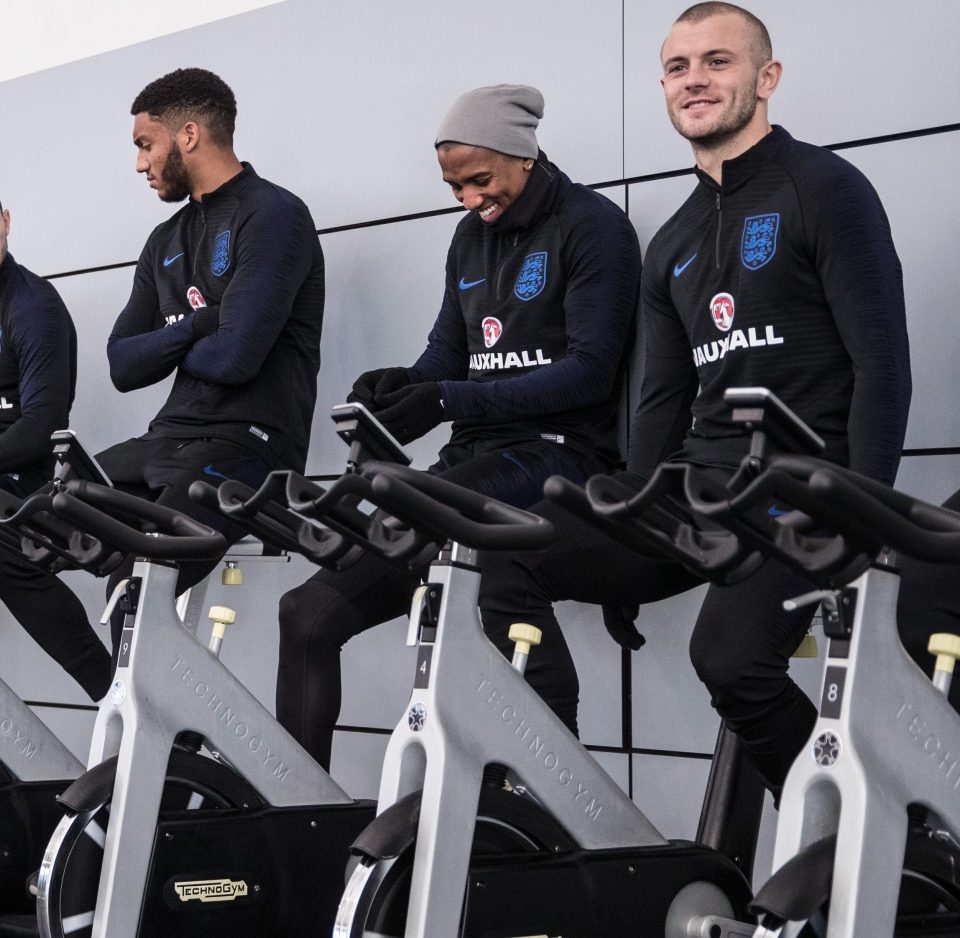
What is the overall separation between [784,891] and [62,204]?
3489mm

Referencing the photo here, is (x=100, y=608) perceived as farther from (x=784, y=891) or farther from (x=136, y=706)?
(x=784, y=891)

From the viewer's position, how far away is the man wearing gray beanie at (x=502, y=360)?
2680 mm

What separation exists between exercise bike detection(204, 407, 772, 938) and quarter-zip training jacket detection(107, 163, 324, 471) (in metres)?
1.02

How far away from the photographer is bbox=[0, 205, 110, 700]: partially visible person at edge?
335cm

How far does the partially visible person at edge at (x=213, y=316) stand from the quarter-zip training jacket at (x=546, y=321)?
40 cm

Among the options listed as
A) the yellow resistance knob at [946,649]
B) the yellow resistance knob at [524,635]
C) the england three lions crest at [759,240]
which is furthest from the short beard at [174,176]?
the yellow resistance knob at [946,649]

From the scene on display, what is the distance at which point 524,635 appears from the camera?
2135 mm

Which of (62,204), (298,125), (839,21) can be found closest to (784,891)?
(839,21)

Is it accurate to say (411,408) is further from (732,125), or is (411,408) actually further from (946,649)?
(946,649)

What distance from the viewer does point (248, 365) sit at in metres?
3.09

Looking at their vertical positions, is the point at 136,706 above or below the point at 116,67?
below

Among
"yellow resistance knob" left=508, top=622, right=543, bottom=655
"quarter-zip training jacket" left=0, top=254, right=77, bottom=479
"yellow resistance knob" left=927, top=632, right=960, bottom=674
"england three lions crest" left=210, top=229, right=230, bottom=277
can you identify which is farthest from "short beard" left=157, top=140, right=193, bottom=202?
"yellow resistance knob" left=927, top=632, right=960, bottom=674

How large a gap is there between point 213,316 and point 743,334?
133 cm

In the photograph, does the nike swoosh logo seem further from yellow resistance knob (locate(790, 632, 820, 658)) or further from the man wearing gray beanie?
yellow resistance knob (locate(790, 632, 820, 658))
